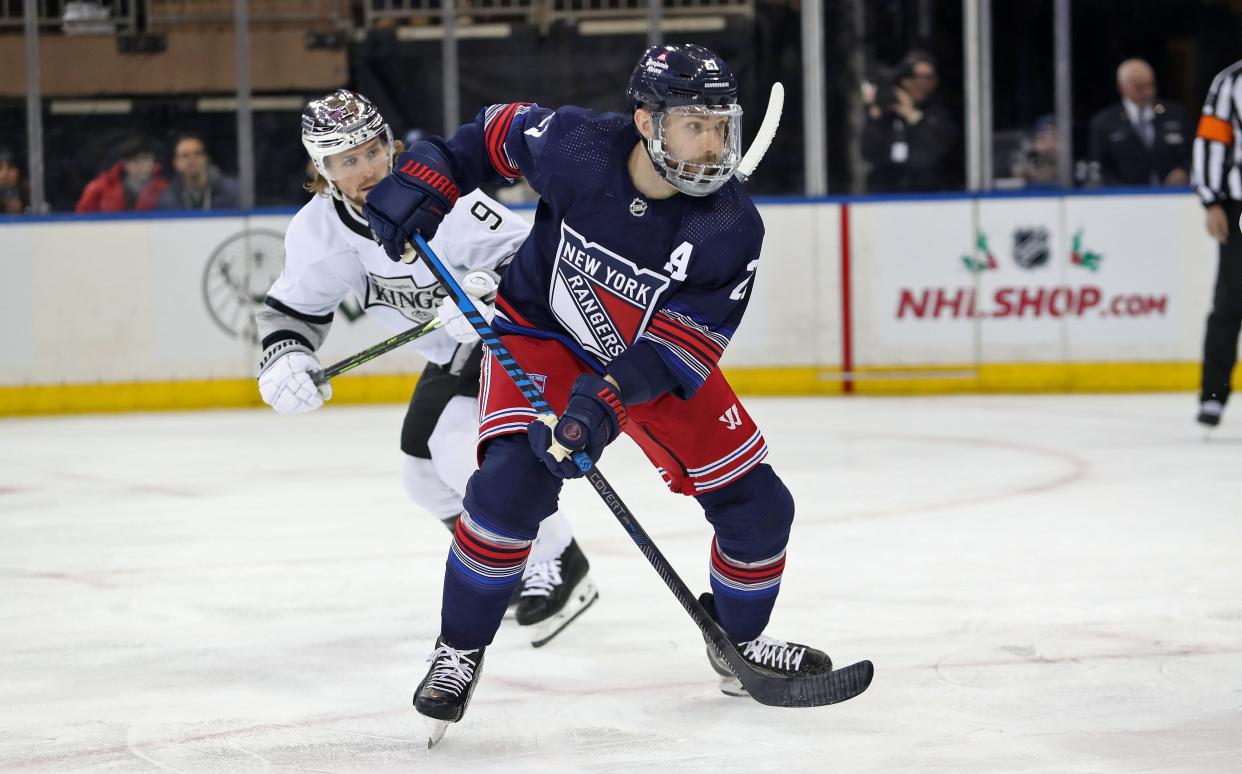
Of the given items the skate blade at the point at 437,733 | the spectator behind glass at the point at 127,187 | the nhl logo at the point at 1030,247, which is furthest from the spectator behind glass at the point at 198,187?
the skate blade at the point at 437,733

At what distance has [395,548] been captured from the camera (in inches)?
151

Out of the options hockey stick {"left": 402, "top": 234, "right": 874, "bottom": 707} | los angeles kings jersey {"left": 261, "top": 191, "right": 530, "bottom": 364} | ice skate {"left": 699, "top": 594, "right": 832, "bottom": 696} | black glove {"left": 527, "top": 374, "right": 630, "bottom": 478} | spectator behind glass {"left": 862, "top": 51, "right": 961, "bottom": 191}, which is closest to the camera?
black glove {"left": 527, "top": 374, "right": 630, "bottom": 478}

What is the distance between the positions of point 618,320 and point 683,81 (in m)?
0.37

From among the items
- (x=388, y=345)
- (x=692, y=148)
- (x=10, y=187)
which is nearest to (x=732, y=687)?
(x=692, y=148)

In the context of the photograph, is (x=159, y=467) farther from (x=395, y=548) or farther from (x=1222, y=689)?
(x=1222, y=689)

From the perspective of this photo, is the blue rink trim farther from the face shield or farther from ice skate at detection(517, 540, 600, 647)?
the face shield

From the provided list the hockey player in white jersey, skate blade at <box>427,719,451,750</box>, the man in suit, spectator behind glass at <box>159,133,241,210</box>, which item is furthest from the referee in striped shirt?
spectator behind glass at <box>159,133,241,210</box>

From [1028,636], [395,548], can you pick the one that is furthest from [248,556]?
[1028,636]

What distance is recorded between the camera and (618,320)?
2404 millimetres

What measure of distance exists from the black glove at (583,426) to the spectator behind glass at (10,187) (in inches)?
212

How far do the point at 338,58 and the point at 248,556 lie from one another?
419 cm

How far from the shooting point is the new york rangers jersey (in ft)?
7.58

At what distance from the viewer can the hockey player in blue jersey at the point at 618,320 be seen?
2.27m

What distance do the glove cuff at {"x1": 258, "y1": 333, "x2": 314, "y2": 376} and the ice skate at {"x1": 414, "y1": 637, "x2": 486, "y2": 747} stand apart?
664 millimetres
